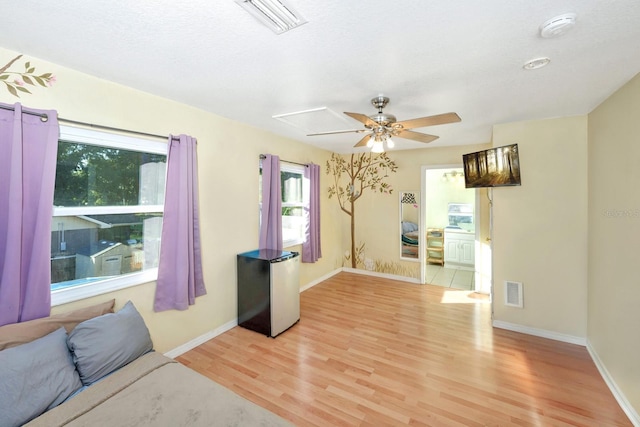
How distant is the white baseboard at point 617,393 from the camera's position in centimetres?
182

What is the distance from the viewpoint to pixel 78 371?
1593 mm

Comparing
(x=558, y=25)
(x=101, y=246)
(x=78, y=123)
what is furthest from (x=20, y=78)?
(x=558, y=25)

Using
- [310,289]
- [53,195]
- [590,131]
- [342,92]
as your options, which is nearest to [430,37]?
[342,92]

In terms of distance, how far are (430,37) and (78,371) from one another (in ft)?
9.25

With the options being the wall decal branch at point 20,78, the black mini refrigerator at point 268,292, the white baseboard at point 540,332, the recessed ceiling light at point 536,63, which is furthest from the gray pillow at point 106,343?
the white baseboard at point 540,332

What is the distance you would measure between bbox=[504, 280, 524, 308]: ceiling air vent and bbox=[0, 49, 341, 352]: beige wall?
311 centimetres

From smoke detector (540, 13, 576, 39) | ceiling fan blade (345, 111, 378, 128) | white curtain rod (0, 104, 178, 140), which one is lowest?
white curtain rod (0, 104, 178, 140)

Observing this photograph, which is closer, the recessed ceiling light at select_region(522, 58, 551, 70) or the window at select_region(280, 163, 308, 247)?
the recessed ceiling light at select_region(522, 58, 551, 70)

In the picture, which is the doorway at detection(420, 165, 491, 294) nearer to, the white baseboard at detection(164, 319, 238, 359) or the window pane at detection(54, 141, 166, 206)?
the white baseboard at detection(164, 319, 238, 359)

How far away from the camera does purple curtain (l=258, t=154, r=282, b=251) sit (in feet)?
11.3

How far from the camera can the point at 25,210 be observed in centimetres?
171

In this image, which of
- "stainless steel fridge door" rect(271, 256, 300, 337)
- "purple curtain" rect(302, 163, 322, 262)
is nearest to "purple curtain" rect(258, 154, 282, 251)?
"stainless steel fridge door" rect(271, 256, 300, 337)

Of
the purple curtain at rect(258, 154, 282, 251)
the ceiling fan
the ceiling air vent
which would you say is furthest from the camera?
the purple curtain at rect(258, 154, 282, 251)

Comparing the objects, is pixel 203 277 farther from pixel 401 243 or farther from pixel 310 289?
pixel 401 243
